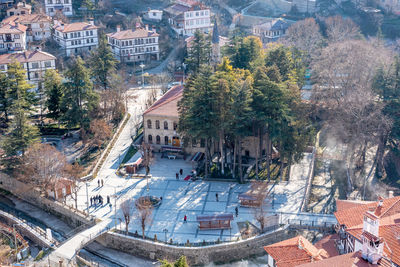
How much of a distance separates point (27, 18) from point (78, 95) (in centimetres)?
3663

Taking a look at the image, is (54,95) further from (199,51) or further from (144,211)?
(144,211)

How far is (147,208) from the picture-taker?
140 feet

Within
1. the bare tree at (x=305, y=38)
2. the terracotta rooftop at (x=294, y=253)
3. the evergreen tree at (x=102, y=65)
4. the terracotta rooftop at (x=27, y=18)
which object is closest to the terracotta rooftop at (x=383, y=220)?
the terracotta rooftop at (x=294, y=253)

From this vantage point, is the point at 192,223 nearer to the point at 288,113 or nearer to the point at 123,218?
the point at 123,218

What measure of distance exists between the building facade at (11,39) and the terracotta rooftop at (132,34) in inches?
544

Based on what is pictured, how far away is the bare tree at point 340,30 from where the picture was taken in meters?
81.2

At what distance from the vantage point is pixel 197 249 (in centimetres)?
4103

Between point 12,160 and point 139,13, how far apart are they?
180 ft

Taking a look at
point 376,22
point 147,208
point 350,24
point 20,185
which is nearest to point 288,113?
point 147,208

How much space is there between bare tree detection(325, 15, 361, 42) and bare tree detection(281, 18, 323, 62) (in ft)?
7.70

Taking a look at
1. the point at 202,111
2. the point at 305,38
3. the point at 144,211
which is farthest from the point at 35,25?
the point at 144,211

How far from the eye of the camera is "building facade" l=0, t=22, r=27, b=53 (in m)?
Result: 80.7

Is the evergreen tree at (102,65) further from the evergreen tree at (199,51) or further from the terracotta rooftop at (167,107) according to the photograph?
the evergreen tree at (199,51)

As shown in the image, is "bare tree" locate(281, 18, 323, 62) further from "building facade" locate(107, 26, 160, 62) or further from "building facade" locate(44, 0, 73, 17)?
"building facade" locate(44, 0, 73, 17)
